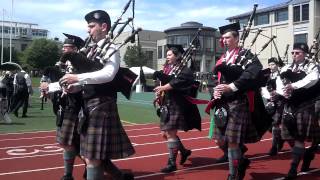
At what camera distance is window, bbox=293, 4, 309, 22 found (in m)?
45.1

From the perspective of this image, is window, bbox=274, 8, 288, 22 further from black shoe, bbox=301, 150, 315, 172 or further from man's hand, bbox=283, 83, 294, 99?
man's hand, bbox=283, 83, 294, 99

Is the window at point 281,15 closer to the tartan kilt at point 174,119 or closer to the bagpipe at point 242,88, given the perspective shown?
the tartan kilt at point 174,119

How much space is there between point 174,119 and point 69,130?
184 centimetres

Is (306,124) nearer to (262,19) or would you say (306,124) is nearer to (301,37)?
(301,37)

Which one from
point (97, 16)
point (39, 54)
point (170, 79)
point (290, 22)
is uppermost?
point (290, 22)

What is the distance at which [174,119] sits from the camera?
6.30 metres

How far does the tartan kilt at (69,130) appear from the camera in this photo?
196 inches

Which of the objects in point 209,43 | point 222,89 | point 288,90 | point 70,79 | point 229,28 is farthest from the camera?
point 209,43

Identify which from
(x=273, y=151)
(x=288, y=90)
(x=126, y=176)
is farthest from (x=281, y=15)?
(x=126, y=176)

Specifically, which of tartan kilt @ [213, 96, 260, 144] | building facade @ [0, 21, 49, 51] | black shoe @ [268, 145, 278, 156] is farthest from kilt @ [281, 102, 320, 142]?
building facade @ [0, 21, 49, 51]

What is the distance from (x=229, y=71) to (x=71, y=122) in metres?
2.03

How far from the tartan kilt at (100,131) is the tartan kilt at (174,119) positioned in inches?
82.0

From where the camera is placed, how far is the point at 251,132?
16.8ft

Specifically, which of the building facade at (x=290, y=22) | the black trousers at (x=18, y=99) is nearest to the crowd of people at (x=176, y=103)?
the black trousers at (x=18, y=99)
